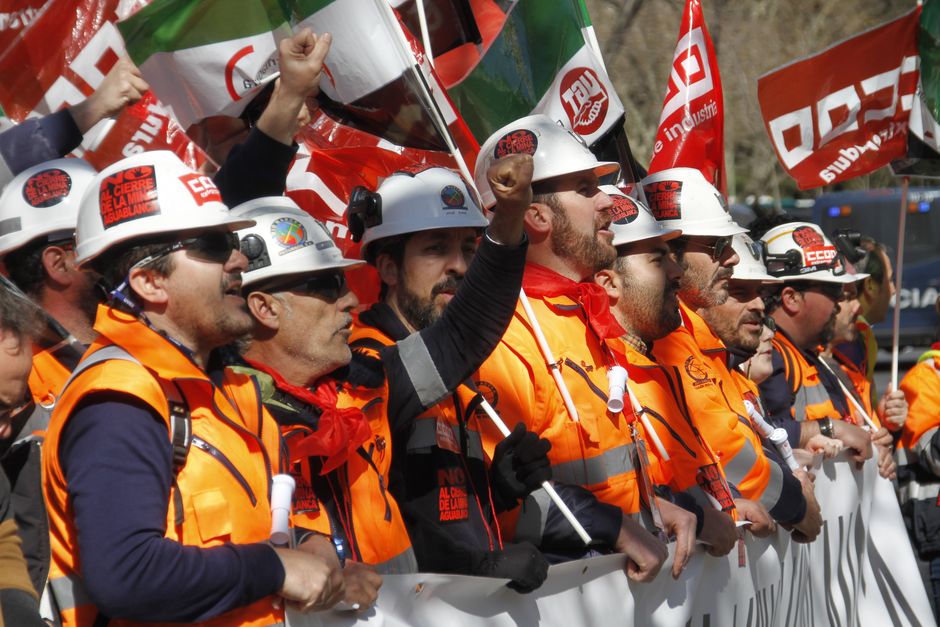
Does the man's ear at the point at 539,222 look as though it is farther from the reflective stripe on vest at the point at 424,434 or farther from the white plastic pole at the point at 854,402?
the white plastic pole at the point at 854,402

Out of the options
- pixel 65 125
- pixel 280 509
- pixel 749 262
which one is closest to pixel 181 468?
pixel 280 509

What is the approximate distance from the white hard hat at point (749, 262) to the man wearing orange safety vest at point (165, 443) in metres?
4.19

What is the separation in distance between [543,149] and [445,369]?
122 centimetres

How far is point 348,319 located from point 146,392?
1.04 meters

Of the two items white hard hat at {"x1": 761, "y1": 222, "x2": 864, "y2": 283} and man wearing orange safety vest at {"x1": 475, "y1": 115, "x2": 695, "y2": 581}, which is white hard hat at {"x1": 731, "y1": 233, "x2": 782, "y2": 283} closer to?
white hard hat at {"x1": 761, "y1": 222, "x2": 864, "y2": 283}

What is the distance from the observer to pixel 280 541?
3096 millimetres

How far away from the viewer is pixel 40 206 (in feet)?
14.7

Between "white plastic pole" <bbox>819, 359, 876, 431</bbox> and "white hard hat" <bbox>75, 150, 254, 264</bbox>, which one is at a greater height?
"white hard hat" <bbox>75, 150, 254, 264</bbox>

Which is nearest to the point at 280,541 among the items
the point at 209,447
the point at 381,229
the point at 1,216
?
the point at 209,447

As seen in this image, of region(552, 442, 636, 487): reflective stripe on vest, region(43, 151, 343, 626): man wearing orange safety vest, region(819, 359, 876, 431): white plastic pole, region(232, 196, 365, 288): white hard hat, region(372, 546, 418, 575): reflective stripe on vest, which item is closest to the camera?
region(43, 151, 343, 626): man wearing orange safety vest

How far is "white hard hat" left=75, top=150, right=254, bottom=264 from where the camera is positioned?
10.4ft

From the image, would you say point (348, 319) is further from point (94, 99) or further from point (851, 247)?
point (851, 247)

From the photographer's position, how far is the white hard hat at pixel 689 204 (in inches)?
254

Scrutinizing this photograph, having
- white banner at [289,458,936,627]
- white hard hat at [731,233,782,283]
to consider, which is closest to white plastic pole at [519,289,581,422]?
white banner at [289,458,936,627]
